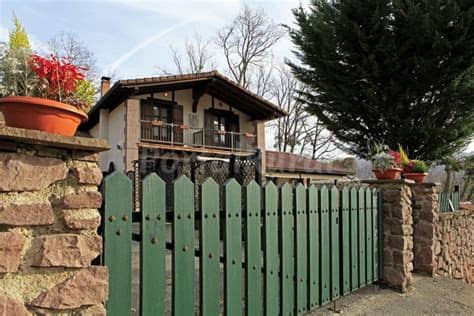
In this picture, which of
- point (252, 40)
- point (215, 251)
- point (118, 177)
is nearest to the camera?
point (118, 177)

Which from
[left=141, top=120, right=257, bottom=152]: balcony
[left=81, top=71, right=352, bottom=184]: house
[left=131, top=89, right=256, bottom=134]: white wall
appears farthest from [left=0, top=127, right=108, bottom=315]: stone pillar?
[left=131, top=89, right=256, bottom=134]: white wall

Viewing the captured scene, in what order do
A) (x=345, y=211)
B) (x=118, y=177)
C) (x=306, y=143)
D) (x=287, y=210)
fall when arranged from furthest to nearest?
(x=306, y=143), (x=345, y=211), (x=287, y=210), (x=118, y=177)

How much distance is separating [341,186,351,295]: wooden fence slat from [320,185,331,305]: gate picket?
0.95 feet

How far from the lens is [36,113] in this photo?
5.12ft

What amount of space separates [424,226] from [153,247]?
4326 millimetres

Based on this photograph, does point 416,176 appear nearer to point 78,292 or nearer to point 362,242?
point 362,242

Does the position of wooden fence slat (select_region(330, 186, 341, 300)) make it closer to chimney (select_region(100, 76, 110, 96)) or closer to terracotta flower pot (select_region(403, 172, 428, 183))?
terracotta flower pot (select_region(403, 172, 428, 183))

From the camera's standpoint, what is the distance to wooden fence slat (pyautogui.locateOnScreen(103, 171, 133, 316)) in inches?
70.9

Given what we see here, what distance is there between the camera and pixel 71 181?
5.32 ft

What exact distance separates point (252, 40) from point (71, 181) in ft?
75.1

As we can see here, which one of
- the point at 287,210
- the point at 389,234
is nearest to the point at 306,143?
the point at 389,234

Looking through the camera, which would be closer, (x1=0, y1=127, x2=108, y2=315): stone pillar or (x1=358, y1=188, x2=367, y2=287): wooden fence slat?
(x1=0, y1=127, x2=108, y2=315): stone pillar

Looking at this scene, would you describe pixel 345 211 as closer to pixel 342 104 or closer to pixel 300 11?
pixel 342 104

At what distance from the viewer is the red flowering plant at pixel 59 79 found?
165cm
